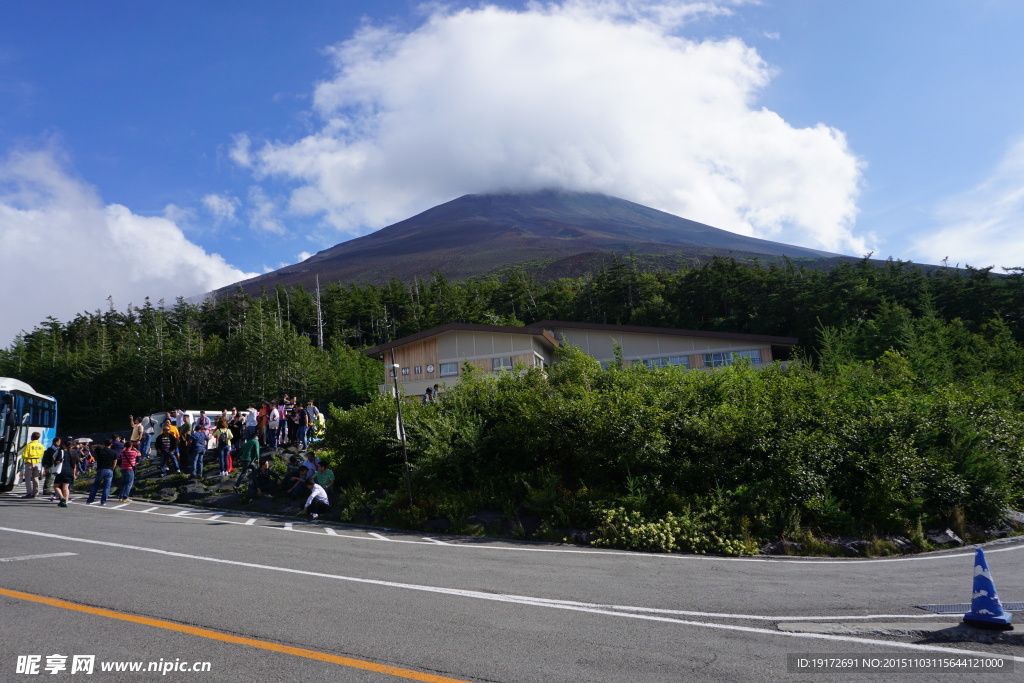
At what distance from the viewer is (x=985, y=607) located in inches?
227

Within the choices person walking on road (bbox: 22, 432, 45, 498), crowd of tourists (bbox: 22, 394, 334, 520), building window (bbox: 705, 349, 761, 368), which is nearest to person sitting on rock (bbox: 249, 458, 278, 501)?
crowd of tourists (bbox: 22, 394, 334, 520)

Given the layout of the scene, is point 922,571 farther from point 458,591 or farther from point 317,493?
point 317,493

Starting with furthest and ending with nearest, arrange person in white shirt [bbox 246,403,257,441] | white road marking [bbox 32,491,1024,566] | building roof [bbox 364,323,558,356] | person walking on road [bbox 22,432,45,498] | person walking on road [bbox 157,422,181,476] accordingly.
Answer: building roof [bbox 364,323,558,356], person in white shirt [bbox 246,403,257,441], person walking on road [bbox 157,422,181,476], person walking on road [bbox 22,432,45,498], white road marking [bbox 32,491,1024,566]

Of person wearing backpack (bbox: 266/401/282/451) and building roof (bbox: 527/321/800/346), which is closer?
person wearing backpack (bbox: 266/401/282/451)

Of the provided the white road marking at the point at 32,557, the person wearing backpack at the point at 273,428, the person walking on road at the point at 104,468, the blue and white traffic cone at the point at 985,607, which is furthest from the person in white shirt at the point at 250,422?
the blue and white traffic cone at the point at 985,607

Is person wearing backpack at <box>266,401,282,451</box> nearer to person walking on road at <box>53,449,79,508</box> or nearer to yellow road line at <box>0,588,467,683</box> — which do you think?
person walking on road at <box>53,449,79,508</box>

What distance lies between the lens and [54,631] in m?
5.39

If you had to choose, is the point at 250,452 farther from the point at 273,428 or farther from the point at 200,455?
the point at 273,428

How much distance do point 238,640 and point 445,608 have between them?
2.03m

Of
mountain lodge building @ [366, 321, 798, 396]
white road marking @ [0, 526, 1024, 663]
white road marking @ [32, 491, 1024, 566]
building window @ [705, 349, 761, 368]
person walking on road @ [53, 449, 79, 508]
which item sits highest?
mountain lodge building @ [366, 321, 798, 396]

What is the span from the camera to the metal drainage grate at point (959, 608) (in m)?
6.47

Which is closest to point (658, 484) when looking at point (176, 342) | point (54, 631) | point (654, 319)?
point (54, 631)

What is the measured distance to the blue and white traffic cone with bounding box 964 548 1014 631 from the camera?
5663 millimetres

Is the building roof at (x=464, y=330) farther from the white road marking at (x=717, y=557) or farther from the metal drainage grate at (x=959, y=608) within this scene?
the metal drainage grate at (x=959, y=608)
